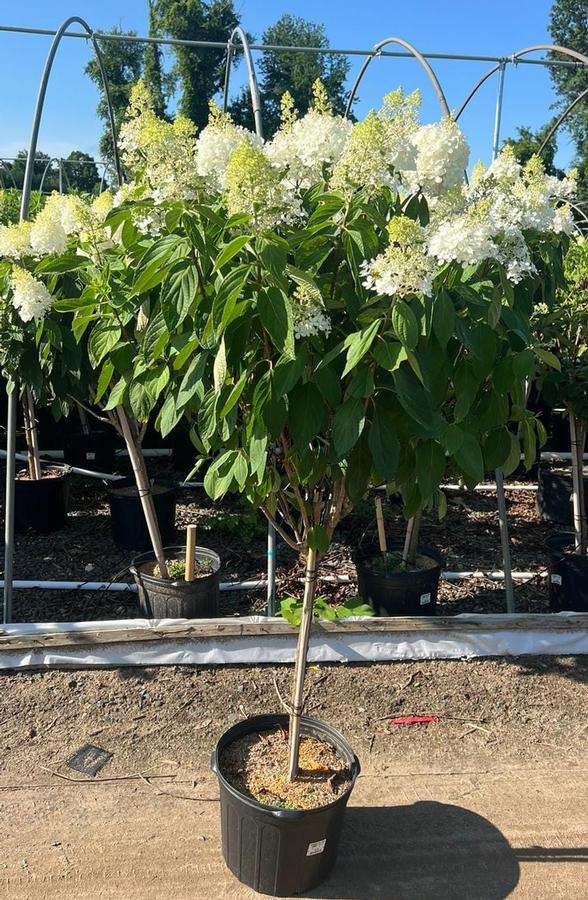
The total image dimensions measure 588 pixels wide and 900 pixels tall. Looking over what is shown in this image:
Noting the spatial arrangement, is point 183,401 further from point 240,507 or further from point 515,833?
point 240,507

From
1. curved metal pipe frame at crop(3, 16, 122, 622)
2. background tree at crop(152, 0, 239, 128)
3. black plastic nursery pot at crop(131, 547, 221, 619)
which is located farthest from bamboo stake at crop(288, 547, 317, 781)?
background tree at crop(152, 0, 239, 128)

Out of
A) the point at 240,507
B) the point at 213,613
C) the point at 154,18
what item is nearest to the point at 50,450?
the point at 240,507

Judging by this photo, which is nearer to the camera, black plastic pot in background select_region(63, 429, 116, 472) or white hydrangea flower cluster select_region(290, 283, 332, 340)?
white hydrangea flower cluster select_region(290, 283, 332, 340)

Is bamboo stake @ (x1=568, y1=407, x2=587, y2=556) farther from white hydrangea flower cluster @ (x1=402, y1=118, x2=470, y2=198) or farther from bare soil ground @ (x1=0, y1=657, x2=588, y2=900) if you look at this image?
white hydrangea flower cluster @ (x1=402, y1=118, x2=470, y2=198)

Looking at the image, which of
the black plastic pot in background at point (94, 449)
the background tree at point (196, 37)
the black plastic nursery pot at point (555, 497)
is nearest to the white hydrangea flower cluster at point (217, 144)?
the black plastic nursery pot at point (555, 497)

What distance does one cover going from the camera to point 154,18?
38.4m

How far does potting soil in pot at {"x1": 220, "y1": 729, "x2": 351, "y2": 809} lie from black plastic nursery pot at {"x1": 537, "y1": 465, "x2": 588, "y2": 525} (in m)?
3.79

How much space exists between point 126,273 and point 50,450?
16.3ft

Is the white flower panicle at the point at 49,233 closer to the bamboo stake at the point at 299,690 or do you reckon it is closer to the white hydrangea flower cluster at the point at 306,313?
the white hydrangea flower cluster at the point at 306,313

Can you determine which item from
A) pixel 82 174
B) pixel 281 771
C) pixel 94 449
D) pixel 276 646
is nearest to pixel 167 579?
pixel 276 646

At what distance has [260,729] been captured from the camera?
2.49m

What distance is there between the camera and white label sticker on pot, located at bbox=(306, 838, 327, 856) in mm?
2129

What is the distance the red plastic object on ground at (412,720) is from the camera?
3.10 metres

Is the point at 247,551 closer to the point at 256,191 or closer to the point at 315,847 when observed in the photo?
the point at 315,847
